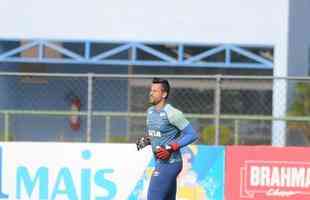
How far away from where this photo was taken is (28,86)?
18812mm

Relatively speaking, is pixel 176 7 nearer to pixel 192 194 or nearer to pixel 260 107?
pixel 260 107

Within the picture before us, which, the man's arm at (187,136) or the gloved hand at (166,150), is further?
the man's arm at (187,136)

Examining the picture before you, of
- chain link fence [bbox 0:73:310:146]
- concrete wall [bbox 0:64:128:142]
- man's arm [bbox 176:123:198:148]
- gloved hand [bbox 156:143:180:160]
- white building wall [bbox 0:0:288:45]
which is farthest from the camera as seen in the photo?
white building wall [bbox 0:0:288:45]

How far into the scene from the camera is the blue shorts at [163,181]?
387 inches

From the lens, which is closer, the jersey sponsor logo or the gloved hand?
the gloved hand

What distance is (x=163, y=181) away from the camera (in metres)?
9.83

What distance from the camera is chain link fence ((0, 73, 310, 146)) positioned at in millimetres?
16438

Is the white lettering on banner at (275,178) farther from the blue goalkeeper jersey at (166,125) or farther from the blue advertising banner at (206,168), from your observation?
the blue goalkeeper jersey at (166,125)

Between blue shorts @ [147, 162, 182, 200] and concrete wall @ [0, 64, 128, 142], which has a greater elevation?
concrete wall @ [0, 64, 128, 142]

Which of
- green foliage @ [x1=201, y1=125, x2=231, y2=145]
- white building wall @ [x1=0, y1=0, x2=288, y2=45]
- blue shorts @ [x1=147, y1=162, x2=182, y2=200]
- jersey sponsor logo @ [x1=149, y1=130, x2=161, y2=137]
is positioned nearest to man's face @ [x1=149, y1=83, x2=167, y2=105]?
jersey sponsor logo @ [x1=149, y1=130, x2=161, y2=137]

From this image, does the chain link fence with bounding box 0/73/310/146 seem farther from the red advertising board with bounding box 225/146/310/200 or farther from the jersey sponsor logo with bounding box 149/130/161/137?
the jersey sponsor logo with bounding box 149/130/161/137

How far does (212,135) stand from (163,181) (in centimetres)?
727

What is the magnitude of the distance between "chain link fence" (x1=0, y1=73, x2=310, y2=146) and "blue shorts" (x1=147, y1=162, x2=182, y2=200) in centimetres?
514

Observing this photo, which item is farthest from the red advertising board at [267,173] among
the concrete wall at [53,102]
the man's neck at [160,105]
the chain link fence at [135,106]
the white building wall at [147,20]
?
the white building wall at [147,20]
